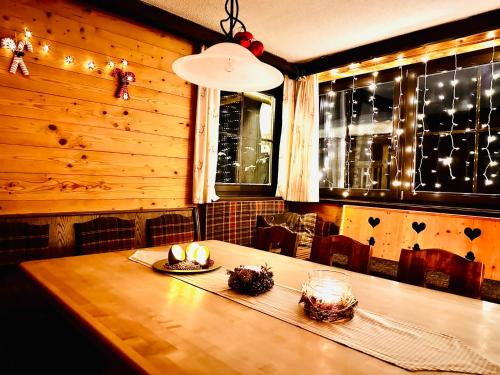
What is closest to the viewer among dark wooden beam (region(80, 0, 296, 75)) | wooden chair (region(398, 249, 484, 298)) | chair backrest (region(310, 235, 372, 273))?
wooden chair (region(398, 249, 484, 298))

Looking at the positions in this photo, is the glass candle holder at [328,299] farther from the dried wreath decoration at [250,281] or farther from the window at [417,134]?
the window at [417,134]

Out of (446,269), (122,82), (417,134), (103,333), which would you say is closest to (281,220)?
(417,134)

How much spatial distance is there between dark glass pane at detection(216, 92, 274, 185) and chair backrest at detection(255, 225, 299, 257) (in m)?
1.80

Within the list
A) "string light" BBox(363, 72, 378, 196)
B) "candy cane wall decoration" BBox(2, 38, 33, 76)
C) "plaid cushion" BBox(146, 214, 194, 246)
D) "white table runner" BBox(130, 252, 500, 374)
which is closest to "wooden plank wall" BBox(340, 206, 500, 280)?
"string light" BBox(363, 72, 378, 196)

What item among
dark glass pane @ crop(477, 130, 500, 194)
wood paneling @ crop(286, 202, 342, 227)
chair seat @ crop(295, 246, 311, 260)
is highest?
dark glass pane @ crop(477, 130, 500, 194)

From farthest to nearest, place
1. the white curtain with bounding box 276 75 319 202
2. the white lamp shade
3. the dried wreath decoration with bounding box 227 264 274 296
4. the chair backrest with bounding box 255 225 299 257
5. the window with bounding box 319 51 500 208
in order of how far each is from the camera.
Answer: the white curtain with bounding box 276 75 319 202 < the window with bounding box 319 51 500 208 < the chair backrest with bounding box 255 225 299 257 < the white lamp shade < the dried wreath decoration with bounding box 227 264 274 296

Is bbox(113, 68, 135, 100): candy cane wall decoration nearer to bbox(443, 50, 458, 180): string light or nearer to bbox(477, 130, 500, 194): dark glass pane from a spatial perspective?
bbox(443, 50, 458, 180): string light

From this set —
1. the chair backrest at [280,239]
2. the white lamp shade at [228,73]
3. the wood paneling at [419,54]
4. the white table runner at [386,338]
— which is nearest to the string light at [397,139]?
the wood paneling at [419,54]

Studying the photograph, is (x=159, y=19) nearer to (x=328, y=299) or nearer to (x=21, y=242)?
(x=21, y=242)

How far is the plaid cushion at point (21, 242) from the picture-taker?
230 centimetres

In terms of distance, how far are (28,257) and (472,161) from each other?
13.2 feet

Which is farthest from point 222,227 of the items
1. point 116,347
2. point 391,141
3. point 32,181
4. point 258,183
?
point 116,347

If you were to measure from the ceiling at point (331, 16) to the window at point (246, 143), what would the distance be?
84cm

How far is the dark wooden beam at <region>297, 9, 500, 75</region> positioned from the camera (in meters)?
3.09
